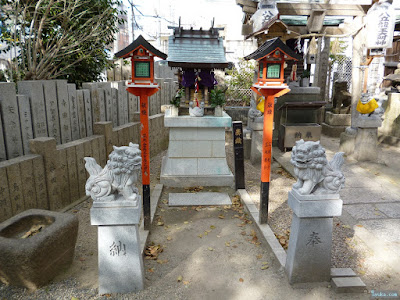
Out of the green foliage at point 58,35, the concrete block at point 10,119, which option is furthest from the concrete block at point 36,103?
the green foliage at point 58,35

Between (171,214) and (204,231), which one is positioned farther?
(171,214)

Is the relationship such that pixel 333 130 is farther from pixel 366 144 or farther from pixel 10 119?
pixel 10 119

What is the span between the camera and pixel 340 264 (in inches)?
170

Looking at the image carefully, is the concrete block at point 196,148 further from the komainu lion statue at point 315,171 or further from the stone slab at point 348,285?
the stone slab at point 348,285

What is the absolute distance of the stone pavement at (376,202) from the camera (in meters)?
4.76

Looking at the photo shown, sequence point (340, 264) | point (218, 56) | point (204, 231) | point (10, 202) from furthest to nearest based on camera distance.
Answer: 1. point (218, 56)
2. point (204, 231)
3. point (10, 202)
4. point (340, 264)

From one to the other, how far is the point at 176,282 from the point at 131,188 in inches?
56.5

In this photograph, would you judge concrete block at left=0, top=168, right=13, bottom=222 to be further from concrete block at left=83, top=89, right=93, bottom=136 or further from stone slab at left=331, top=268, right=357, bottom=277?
stone slab at left=331, top=268, right=357, bottom=277

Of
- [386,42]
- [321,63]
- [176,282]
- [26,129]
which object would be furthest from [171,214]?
[321,63]

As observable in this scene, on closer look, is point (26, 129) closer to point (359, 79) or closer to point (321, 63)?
point (359, 79)

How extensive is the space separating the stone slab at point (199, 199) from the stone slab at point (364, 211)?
93.2 inches

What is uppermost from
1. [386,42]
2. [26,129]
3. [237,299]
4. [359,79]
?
[386,42]

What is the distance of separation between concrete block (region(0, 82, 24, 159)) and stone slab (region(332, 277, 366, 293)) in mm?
5348

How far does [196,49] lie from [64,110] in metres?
3.73
